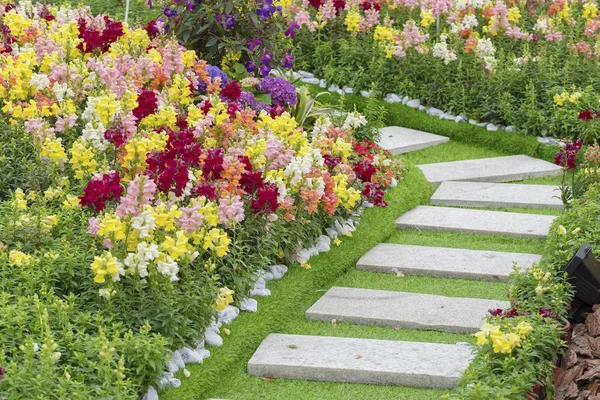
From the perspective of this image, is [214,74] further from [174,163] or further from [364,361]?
[364,361]

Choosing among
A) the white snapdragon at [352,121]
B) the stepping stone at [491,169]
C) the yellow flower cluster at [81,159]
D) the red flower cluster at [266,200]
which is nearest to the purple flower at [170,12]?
the white snapdragon at [352,121]

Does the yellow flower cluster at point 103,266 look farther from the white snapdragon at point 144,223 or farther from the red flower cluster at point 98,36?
the red flower cluster at point 98,36

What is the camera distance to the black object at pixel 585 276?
5.10m

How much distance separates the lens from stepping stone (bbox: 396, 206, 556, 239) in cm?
679

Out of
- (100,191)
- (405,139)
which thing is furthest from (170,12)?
(100,191)

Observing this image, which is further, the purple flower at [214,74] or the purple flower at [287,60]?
the purple flower at [287,60]

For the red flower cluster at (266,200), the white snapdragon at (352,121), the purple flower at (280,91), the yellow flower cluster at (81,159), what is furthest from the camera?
the purple flower at (280,91)

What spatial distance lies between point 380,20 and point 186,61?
11.3ft

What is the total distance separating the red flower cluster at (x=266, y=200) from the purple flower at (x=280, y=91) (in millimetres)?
1992

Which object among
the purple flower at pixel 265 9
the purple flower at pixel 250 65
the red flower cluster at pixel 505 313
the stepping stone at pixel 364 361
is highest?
the purple flower at pixel 265 9

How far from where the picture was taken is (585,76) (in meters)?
8.62

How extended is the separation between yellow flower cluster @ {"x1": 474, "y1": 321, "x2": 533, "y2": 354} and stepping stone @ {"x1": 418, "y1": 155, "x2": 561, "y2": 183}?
10.9ft

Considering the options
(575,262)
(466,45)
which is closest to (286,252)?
(575,262)

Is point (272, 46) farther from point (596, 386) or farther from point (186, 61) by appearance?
point (596, 386)
